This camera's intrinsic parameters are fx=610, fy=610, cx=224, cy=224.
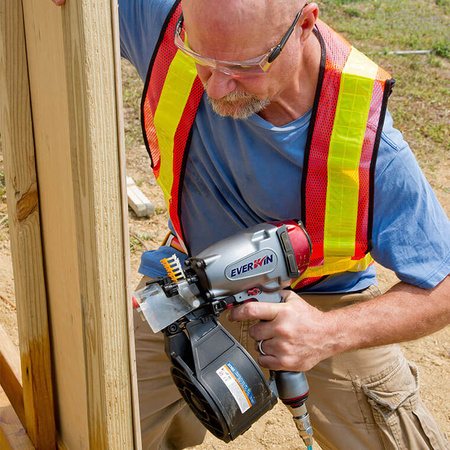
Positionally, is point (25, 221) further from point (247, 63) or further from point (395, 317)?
point (395, 317)

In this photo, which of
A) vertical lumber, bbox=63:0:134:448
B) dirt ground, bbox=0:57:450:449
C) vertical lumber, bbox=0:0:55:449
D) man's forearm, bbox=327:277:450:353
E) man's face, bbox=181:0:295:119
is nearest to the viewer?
vertical lumber, bbox=63:0:134:448

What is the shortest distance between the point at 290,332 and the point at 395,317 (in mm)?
387

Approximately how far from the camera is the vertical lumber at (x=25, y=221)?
132cm

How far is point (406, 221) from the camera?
1946mm

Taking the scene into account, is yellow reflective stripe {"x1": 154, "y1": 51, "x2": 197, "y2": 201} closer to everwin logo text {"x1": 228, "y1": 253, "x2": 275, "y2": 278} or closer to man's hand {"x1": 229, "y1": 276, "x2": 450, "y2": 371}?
everwin logo text {"x1": 228, "y1": 253, "x2": 275, "y2": 278}

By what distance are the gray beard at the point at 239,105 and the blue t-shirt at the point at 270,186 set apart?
0.09 m

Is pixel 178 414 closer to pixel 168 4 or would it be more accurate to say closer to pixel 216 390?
pixel 216 390

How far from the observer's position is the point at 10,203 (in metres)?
1.45

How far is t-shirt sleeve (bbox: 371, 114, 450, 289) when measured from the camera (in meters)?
1.93

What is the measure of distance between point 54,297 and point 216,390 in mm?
557

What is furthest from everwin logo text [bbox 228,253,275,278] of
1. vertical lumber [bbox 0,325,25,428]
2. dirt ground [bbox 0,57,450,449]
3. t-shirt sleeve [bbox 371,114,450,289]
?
dirt ground [bbox 0,57,450,449]

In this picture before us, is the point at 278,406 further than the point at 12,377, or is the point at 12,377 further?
the point at 278,406

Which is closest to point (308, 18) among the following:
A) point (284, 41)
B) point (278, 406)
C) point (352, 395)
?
point (284, 41)

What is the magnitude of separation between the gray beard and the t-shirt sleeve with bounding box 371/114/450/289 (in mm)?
413
